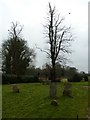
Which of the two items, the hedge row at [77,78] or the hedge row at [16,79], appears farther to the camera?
the hedge row at [77,78]

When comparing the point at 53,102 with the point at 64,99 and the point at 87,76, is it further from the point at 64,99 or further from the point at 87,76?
the point at 87,76

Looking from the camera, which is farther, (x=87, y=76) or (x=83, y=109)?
(x=87, y=76)

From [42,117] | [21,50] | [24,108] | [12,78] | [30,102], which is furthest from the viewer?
[21,50]

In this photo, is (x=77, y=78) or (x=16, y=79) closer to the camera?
(x=16, y=79)

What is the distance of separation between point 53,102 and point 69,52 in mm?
31377

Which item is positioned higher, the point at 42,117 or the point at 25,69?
the point at 25,69

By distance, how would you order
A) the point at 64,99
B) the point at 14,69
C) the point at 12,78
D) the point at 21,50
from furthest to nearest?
Answer: 1. the point at 21,50
2. the point at 14,69
3. the point at 12,78
4. the point at 64,99

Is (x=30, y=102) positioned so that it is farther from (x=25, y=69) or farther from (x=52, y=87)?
(x=25, y=69)

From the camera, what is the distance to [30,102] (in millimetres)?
18312

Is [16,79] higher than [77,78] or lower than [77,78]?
lower

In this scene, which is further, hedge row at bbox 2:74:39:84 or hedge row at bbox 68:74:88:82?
hedge row at bbox 68:74:88:82

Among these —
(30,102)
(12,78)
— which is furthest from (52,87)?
(12,78)

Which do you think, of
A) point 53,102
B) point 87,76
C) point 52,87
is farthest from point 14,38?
point 53,102

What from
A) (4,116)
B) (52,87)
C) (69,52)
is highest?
→ (69,52)
